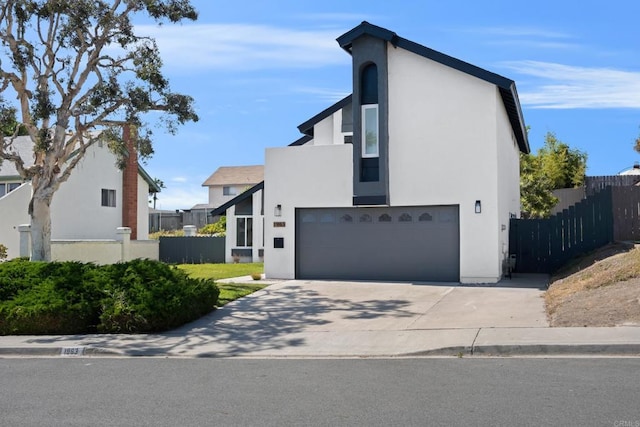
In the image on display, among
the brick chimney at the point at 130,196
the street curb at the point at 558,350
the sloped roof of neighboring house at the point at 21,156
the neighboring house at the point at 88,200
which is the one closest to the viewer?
the street curb at the point at 558,350

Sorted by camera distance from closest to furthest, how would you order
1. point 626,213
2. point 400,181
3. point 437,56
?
point 437,56
point 400,181
point 626,213

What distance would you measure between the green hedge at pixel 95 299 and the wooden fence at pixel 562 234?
12.2m

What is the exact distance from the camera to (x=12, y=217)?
2848cm

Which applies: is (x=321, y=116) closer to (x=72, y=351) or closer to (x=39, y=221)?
(x=39, y=221)

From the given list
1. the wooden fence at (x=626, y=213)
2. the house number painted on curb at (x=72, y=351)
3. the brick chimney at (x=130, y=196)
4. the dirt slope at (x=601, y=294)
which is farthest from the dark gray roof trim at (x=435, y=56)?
the brick chimney at (x=130, y=196)

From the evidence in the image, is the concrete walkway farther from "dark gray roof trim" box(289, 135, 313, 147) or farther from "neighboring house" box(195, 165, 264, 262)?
"neighboring house" box(195, 165, 264, 262)

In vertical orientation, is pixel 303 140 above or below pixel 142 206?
above

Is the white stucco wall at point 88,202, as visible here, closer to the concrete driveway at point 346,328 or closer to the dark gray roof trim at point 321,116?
the dark gray roof trim at point 321,116

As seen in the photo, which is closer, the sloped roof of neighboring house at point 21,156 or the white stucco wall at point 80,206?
the white stucco wall at point 80,206

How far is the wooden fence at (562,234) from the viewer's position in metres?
19.7

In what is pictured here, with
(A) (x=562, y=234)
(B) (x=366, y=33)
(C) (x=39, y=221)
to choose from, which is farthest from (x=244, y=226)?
(A) (x=562, y=234)

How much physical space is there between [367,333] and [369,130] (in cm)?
899

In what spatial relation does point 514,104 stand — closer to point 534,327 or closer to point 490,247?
point 490,247
